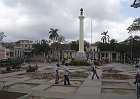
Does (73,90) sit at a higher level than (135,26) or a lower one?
lower

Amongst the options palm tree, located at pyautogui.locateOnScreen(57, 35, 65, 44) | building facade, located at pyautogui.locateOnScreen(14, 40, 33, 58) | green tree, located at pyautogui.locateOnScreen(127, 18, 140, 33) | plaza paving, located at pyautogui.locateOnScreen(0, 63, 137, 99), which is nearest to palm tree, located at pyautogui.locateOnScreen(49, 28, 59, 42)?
palm tree, located at pyautogui.locateOnScreen(57, 35, 65, 44)

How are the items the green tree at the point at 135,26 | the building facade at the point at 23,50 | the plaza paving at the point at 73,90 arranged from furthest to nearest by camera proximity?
the building facade at the point at 23,50, the green tree at the point at 135,26, the plaza paving at the point at 73,90

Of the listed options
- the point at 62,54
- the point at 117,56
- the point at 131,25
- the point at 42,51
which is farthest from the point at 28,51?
the point at 131,25

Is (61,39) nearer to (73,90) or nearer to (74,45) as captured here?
(74,45)

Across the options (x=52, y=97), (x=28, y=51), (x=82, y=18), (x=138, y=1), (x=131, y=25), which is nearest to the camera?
(x=52, y=97)

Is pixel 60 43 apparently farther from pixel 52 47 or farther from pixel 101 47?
pixel 101 47

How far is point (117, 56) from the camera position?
110 meters

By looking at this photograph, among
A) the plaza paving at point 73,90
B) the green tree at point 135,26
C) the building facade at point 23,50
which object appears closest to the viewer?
the plaza paving at point 73,90

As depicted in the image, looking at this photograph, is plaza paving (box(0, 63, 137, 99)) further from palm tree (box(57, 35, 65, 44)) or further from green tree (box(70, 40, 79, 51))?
green tree (box(70, 40, 79, 51))

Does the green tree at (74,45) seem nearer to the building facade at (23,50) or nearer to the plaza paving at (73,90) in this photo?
the building facade at (23,50)

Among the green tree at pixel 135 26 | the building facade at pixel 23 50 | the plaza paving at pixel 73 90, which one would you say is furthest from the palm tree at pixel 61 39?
the plaza paving at pixel 73 90

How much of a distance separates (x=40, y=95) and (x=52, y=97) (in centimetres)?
87

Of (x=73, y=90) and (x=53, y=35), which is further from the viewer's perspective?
(x=53, y=35)

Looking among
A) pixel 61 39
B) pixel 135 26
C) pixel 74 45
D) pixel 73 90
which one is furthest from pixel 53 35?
pixel 73 90
